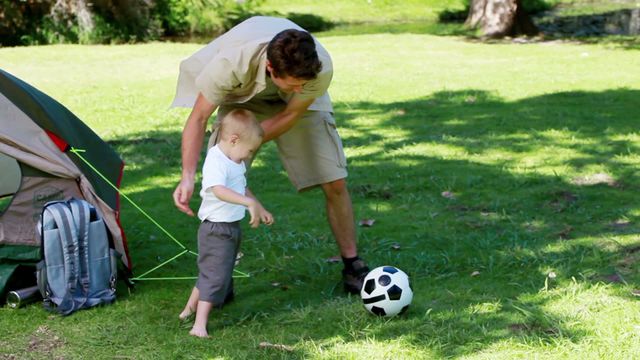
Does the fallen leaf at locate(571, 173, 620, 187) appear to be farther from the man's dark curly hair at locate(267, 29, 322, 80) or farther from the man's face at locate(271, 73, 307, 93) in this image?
the man's dark curly hair at locate(267, 29, 322, 80)

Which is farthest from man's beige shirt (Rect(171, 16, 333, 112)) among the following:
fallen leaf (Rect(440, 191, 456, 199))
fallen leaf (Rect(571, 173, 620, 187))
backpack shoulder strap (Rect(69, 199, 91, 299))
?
fallen leaf (Rect(571, 173, 620, 187))

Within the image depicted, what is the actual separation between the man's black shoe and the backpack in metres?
1.26

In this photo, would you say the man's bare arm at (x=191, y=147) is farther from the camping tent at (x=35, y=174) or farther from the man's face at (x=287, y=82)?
the camping tent at (x=35, y=174)

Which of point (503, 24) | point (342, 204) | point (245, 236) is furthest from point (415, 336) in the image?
point (503, 24)

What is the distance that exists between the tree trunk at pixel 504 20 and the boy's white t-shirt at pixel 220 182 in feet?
51.7

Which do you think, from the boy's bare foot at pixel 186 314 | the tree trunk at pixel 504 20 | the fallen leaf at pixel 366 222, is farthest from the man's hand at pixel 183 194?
the tree trunk at pixel 504 20

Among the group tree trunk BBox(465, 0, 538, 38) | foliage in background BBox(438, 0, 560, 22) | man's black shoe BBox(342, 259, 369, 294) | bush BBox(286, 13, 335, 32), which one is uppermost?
man's black shoe BBox(342, 259, 369, 294)

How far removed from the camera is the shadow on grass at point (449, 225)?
178 inches

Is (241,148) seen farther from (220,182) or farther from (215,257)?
(215,257)

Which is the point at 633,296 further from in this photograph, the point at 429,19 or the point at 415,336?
the point at 429,19

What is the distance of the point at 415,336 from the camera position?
4.26 meters

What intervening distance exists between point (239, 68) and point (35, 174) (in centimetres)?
169

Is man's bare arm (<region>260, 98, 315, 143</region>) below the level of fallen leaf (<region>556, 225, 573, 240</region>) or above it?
above

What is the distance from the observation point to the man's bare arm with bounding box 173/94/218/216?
4.49m
